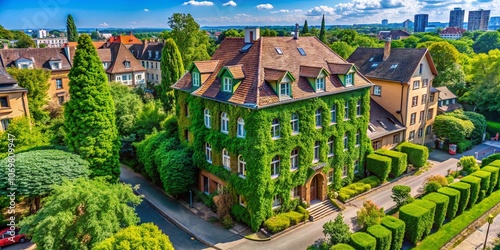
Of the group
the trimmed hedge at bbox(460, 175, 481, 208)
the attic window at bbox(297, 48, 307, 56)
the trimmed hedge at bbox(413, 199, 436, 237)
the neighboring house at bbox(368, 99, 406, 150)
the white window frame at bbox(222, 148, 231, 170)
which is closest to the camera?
the trimmed hedge at bbox(413, 199, 436, 237)

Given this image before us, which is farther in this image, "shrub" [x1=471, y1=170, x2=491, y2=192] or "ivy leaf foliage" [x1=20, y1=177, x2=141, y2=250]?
"shrub" [x1=471, y1=170, x2=491, y2=192]

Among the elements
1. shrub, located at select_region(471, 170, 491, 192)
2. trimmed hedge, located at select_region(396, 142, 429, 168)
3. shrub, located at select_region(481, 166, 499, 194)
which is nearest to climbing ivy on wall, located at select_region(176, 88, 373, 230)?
trimmed hedge, located at select_region(396, 142, 429, 168)

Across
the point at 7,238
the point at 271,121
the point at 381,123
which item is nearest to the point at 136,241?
the point at 271,121

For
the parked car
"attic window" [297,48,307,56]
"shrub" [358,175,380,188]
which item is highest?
"attic window" [297,48,307,56]

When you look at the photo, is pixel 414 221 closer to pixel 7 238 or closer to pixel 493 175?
pixel 493 175

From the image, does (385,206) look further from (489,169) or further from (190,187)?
(190,187)

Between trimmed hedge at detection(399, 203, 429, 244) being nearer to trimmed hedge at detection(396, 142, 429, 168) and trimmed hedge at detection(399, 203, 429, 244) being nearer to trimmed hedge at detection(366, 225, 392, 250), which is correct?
trimmed hedge at detection(366, 225, 392, 250)

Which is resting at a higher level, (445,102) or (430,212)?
(445,102)
